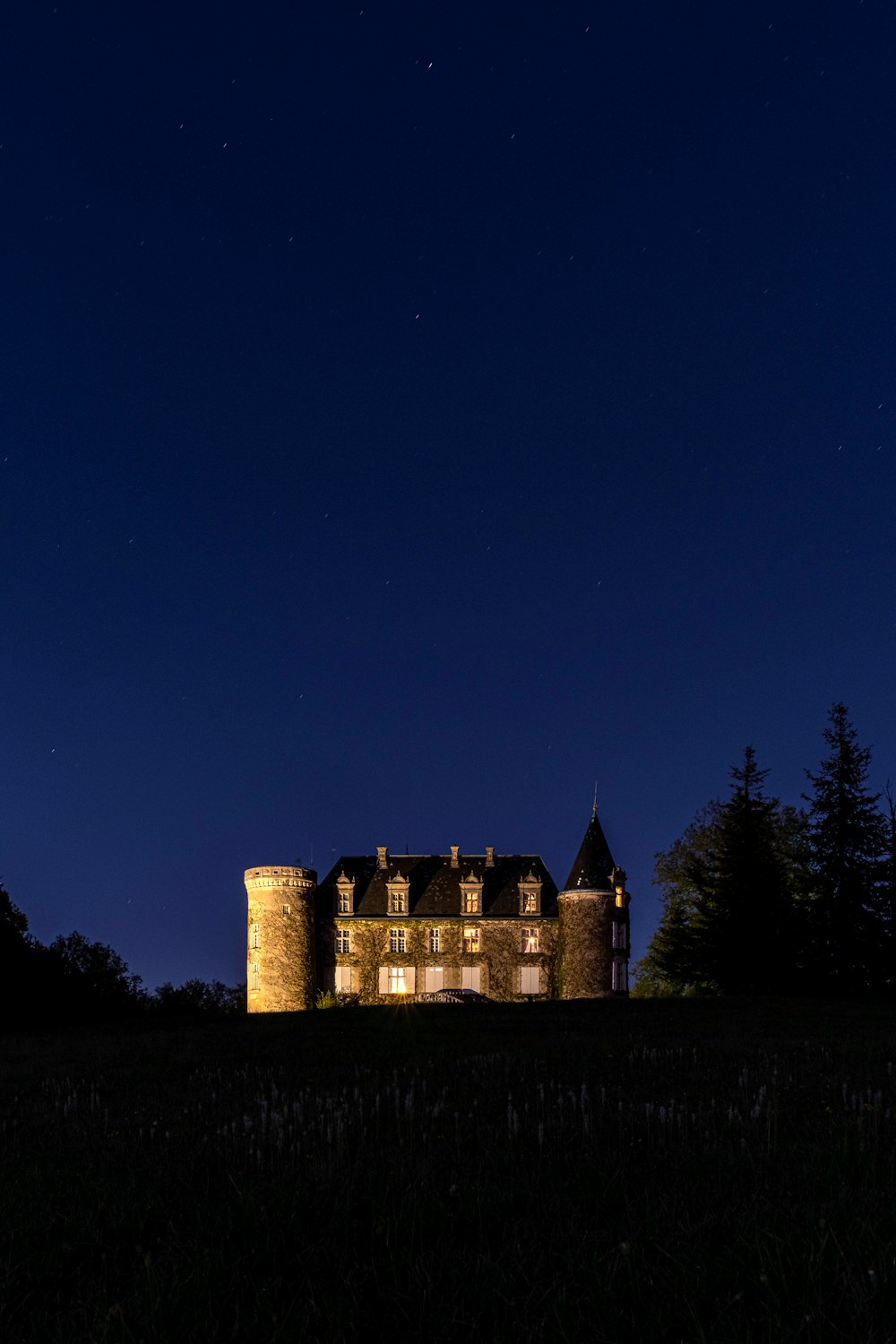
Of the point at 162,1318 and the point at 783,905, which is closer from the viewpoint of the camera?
the point at 162,1318

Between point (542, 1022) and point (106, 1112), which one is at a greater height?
point (106, 1112)

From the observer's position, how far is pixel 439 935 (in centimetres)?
6384

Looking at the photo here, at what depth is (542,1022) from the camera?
74.8ft

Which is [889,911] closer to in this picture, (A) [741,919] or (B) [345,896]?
(A) [741,919]

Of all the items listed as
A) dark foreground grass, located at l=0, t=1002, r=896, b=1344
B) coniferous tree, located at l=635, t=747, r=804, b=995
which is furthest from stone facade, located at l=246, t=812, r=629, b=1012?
dark foreground grass, located at l=0, t=1002, r=896, b=1344

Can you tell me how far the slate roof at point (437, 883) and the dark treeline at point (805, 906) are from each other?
1616 cm

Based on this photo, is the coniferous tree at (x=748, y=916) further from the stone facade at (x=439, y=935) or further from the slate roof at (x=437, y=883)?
the slate roof at (x=437, y=883)

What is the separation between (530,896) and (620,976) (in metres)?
7.84

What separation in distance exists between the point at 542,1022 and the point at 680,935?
27345 mm

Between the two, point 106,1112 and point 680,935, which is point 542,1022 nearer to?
point 106,1112

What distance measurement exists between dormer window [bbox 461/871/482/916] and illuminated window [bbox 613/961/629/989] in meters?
9.81

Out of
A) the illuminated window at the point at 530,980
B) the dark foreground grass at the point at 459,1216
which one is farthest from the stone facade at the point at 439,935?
the dark foreground grass at the point at 459,1216

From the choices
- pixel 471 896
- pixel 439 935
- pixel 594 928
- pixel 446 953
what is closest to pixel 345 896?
pixel 439 935

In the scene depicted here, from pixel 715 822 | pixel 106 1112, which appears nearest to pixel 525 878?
pixel 715 822
